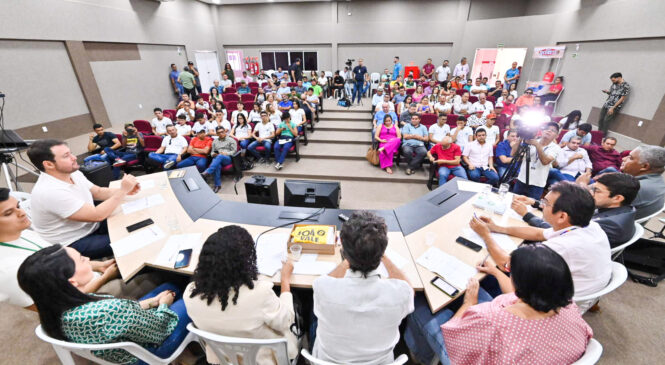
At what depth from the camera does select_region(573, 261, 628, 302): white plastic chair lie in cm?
143

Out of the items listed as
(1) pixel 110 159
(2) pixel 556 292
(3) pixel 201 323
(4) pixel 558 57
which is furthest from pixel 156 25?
(4) pixel 558 57

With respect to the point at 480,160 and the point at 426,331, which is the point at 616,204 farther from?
the point at 480,160

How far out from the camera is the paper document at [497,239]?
6.29ft

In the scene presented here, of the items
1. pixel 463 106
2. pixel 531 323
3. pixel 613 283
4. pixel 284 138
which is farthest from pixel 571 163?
pixel 284 138

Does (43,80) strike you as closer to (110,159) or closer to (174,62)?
(110,159)

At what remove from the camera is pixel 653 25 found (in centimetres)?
538

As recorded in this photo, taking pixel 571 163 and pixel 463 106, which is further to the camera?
pixel 463 106

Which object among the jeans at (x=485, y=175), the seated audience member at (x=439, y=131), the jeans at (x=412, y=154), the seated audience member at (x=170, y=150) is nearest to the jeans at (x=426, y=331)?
the jeans at (x=485, y=175)

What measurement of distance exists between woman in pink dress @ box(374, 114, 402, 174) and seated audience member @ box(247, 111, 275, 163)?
7.19 ft

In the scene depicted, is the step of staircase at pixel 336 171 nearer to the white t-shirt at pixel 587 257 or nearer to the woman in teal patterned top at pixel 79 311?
the white t-shirt at pixel 587 257

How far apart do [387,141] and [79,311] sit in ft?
15.1

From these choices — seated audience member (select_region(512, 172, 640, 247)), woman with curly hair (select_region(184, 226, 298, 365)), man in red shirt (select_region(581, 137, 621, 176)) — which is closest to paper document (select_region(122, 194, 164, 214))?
woman with curly hair (select_region(184, 226, 298, 365))

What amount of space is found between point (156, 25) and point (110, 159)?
6.54 meters

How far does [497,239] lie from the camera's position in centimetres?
201
